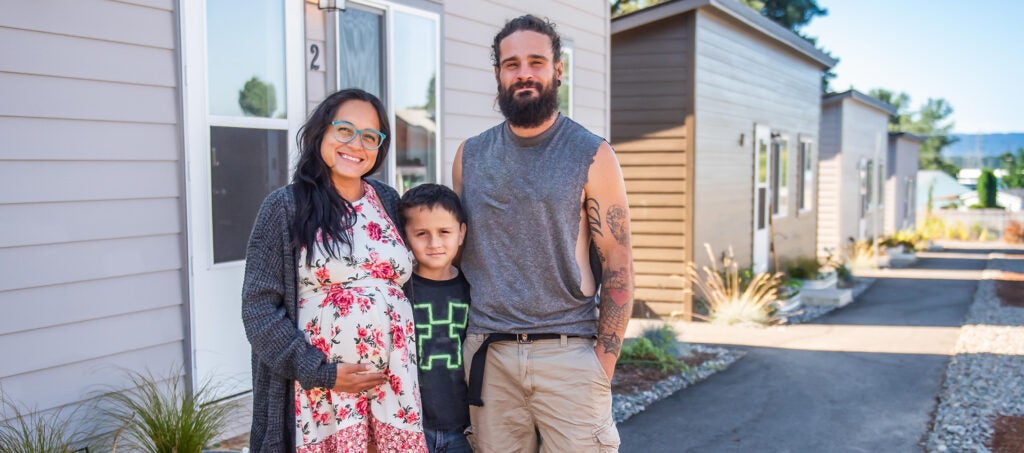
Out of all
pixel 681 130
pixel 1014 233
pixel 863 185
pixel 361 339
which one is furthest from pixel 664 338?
pixel 1014 233

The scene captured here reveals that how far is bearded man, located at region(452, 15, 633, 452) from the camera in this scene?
247 centimetres

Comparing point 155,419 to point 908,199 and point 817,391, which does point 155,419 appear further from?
point 908,199

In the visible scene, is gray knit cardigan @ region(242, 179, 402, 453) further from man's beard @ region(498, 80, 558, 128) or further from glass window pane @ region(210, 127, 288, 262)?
glass window pane @ region(210, 127, 288, 262)

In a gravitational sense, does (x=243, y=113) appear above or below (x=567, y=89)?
below

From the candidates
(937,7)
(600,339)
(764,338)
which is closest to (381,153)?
(600,339)

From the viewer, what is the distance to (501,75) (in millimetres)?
2525

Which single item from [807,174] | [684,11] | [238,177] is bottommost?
[238,177]

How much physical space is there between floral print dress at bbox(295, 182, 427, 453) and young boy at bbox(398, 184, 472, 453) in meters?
0.13

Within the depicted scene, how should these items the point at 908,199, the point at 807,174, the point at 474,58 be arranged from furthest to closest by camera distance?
the point at 908,199 < the point at 807,174 < the point at 474,58

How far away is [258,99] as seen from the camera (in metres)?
4.29

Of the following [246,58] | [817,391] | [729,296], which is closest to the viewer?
[246,58]

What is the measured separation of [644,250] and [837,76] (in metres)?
24.4

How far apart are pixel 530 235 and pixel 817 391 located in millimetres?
4434

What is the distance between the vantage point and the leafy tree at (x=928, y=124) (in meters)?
63.7
